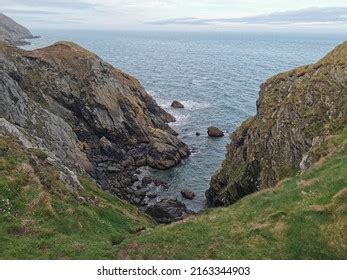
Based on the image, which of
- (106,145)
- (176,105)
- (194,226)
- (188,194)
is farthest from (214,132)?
(194,226)

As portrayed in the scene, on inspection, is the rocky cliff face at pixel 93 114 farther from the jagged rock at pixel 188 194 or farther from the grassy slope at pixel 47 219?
the grassy slope at pixel 47 219

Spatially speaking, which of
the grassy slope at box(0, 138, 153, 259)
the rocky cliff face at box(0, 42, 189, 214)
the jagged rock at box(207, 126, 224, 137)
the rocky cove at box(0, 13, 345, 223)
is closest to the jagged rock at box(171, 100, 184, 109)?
the rocky cove at box(0, 13, 345, 223)

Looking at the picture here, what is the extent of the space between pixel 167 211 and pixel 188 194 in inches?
367

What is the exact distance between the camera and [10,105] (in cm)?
A: 6203

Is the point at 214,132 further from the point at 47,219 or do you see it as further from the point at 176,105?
the point at 47,219

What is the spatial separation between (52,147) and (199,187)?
29.0m

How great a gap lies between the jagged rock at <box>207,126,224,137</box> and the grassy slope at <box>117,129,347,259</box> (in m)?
71.5

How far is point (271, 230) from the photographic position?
24.7 metres

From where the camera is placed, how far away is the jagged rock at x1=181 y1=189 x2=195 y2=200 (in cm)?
7119

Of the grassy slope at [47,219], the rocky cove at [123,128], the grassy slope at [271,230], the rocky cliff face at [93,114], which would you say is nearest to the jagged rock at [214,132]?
the rocky cove at [123,128]

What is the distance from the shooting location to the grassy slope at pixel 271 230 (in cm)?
2266

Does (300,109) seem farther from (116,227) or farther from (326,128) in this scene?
(116,227)

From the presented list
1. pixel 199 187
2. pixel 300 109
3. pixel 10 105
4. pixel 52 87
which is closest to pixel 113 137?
pixel 52 87

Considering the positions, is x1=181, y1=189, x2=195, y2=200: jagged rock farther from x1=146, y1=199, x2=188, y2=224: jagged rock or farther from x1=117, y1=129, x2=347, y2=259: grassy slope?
x1=117, y1=129, x2=347, y2=259: grassy slope
